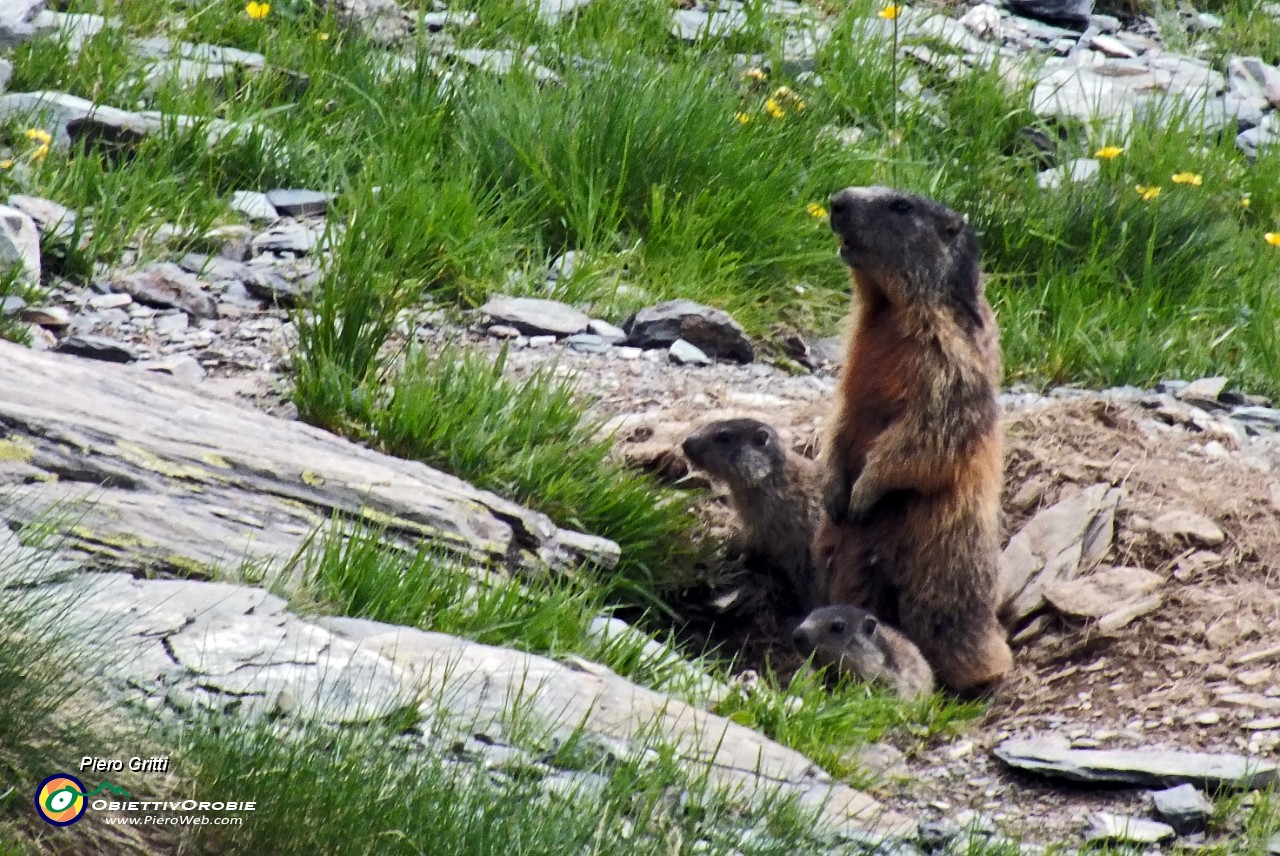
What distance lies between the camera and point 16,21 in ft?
23.3

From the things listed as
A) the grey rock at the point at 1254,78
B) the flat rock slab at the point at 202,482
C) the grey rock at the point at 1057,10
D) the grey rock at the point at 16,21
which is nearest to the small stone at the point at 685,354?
the flat rock slab at the point at 202,482

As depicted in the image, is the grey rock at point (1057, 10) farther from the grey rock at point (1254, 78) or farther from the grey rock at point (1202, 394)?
the grey rock at point (1202, 394)

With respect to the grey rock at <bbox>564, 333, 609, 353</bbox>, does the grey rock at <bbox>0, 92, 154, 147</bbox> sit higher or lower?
higher

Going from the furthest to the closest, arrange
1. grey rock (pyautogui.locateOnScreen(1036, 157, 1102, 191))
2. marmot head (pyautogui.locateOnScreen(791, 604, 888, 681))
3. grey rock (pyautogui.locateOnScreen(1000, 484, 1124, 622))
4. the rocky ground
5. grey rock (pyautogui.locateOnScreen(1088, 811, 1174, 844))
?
grey rock (pyautogui.locateOnScreen(1036, 157, 1102, 191))
grey rock (pyautogui.locateOnScreen(1000, 484, 1124, 622))
marmot head (pyautogui.locateOnScreen(791, 604, 888, 681))
the rocky ground
grey rock (pyautogui.locateOnScreen(1088, 811, 1174, 844))

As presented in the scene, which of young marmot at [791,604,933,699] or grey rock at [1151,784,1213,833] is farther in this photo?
young marmot at [791,604,933,699]

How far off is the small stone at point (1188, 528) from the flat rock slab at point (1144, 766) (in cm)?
135

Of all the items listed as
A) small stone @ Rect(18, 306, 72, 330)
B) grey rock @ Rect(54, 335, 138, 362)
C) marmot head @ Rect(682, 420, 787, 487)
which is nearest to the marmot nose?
marmot head @ Rect(682, 420, 787, 487)

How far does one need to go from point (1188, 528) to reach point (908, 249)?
145 centimetres

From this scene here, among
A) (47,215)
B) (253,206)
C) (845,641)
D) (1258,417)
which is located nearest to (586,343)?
(253,206)

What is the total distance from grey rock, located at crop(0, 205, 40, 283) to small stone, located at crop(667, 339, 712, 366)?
8.36 ft

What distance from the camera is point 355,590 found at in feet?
13.4

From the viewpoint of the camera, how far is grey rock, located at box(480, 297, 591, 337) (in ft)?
21.5

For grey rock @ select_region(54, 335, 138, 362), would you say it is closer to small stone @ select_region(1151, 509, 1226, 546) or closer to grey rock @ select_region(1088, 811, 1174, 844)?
grey rock @ select_region(1088, 811, 1174, 844)

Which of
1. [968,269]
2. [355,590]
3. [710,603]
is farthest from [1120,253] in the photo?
[355,590]
